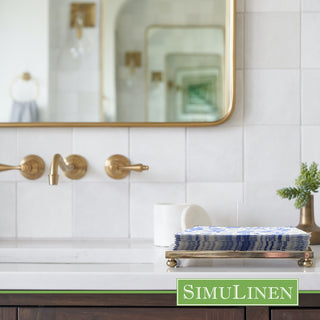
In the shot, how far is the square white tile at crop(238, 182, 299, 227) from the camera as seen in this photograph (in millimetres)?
1428

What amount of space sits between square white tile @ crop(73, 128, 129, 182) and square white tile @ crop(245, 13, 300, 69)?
0.43m

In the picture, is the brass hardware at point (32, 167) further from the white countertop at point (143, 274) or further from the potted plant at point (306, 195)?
the potted plant at point (306, 195)

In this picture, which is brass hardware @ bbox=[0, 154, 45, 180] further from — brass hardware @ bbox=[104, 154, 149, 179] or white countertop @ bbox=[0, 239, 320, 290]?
white countertop @ bbox=[0, 239, 320, 290]

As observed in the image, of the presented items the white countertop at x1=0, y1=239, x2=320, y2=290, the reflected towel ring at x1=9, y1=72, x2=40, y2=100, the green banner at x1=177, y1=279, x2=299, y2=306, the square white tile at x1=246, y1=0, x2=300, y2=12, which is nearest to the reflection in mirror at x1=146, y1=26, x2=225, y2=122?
the square white tile at x1=246, y1=0, x2=300, y2=12

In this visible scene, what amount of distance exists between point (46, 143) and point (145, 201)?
1.12 feet

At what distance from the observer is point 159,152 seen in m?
1.44

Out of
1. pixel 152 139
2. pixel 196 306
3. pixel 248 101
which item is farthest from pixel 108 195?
pixel 196 306

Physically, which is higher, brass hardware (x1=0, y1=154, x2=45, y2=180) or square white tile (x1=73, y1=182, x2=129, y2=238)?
brass hardware (x1=0, y1=154, x2=45, y2=180)

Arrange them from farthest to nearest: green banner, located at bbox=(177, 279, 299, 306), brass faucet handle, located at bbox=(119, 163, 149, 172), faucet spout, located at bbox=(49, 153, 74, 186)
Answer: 1. brass faucet handle, located at bbox=(119, 163, 149, 172)
2. faucet spout, located at bbox=(49, 153, 74, 186)
3. green banner, located at bbox=(177, 279, 299, 306)

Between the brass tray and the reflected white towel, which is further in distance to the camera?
the reflected white towel

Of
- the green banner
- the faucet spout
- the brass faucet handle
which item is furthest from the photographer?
the brass faucet handle

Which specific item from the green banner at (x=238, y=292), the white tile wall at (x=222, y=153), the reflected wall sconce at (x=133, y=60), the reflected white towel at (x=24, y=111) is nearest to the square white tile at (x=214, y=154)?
the white tile wall at (x=222, y=153)

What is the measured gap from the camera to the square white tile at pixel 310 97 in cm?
142

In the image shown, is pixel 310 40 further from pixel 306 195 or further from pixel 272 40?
pixel 306 195
